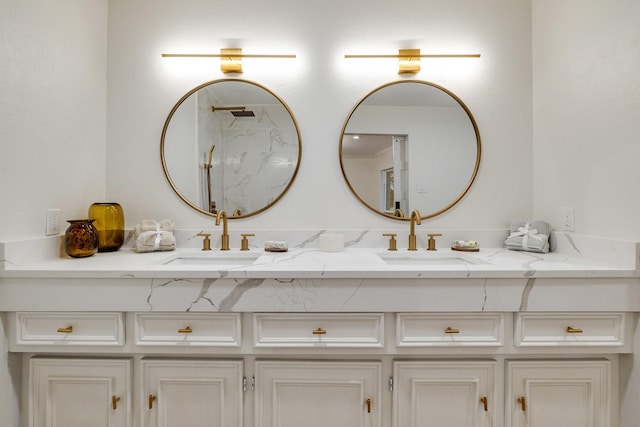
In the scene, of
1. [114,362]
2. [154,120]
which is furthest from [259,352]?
[154,120]

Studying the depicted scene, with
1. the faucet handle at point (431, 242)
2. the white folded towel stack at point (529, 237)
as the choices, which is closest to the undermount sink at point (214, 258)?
the faucet handle at point (431, 242)

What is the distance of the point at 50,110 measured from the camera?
138 cm

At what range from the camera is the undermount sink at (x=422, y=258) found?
5.30ft

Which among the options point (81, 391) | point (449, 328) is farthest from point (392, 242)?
→ point (81, 391)

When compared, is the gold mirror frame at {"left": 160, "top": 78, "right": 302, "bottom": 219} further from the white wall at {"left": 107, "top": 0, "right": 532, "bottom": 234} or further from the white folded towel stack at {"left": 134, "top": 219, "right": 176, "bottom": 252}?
the white folded towel stack at {"left": 134, "top": 219, "right": 176, "bottom": 252}

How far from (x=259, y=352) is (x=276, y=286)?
0.86ft

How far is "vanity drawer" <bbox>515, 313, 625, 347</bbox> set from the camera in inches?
45.1

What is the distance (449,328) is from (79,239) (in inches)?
64.5

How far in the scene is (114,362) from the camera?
1.17 metres

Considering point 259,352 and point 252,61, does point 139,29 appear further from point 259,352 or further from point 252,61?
point 259,352

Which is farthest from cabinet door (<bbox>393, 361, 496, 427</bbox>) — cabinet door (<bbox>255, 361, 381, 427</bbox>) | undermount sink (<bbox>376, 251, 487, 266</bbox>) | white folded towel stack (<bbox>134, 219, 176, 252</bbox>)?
white folded towel stack (<bbox>134, 219, 176, 252</bbox>)

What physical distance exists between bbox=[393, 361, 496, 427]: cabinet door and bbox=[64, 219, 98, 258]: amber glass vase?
→ 145cm

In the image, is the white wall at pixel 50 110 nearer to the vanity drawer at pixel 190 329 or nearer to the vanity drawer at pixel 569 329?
the vanity drawer at pixel 190 329

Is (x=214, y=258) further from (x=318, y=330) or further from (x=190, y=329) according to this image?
(x=318, y=330)
